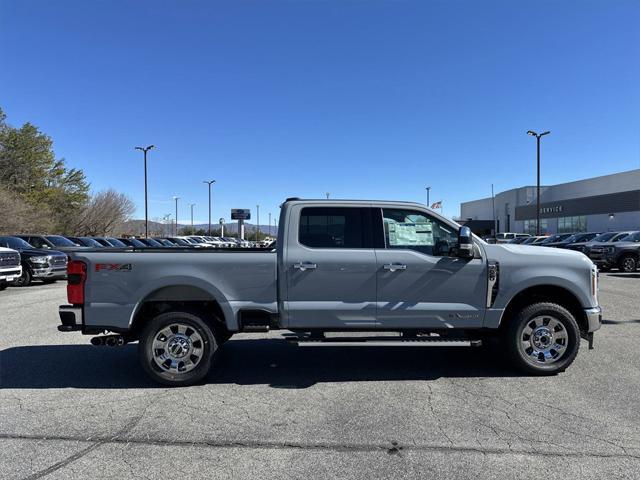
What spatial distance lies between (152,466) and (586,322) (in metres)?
4.94

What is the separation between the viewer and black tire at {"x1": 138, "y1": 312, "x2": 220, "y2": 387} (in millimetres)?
5484

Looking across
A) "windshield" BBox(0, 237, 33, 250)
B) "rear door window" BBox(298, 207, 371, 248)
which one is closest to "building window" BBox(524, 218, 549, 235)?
"windshield" BBox(0, 237, 33, 250)

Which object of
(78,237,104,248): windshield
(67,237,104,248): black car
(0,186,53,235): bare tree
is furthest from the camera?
(0,186,53,235): bare tree

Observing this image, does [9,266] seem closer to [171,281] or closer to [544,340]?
[171,281]

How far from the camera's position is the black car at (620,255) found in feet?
68.7

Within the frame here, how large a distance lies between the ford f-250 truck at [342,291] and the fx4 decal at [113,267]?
11mm

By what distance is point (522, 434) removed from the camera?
423cm

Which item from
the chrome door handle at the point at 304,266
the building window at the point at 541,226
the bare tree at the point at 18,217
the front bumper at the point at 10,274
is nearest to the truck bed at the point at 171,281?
the chrome door handle at the point at 304,266

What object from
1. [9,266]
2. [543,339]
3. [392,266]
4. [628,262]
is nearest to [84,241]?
[9,266]

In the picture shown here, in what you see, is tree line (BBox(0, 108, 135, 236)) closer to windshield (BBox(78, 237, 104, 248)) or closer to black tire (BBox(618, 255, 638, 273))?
windshield (BBox(78, 237, 104, 248))

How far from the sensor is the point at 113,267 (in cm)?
548

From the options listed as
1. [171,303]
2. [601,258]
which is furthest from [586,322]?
[601,258]

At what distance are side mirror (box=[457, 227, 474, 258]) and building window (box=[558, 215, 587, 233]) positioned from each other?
67750 mm

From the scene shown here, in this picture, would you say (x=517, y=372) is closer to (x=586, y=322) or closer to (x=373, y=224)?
(x=586, y=322)
